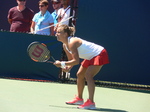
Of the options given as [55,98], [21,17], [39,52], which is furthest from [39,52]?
[21,17]

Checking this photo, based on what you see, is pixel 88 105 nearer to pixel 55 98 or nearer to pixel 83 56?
pixel 83 56

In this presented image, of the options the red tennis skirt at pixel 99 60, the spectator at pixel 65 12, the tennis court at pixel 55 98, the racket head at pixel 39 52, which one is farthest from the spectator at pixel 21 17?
the red tennis skirt at pixel 99 60

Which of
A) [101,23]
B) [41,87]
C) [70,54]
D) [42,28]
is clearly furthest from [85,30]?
[70,54]

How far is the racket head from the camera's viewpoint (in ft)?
21.3

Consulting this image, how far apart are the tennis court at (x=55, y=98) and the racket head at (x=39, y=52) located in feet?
2.07

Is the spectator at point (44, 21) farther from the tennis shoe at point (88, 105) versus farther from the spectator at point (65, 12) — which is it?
the tennis shoe at point (88, 105)

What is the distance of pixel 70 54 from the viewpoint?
20.8 feet

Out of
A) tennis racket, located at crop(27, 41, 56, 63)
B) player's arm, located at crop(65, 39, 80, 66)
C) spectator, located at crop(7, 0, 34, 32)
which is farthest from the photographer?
spectator, located at crop(7, 0, 34, 32)

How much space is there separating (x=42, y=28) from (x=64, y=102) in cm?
346

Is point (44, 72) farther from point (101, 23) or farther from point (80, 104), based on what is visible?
point (80, 104)

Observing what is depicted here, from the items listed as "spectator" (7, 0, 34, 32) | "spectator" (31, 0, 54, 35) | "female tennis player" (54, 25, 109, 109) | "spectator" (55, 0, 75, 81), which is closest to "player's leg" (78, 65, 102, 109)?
"female tennis player" (54, 25, 109, 109)

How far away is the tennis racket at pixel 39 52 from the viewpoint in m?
6.48

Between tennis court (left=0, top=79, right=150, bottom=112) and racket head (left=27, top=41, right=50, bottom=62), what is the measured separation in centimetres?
63

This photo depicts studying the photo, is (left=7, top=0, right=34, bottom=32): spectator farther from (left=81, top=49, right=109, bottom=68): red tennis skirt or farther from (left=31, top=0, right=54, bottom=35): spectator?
(left=81, top=49, right=109, bottom=68): red tennis skirt
